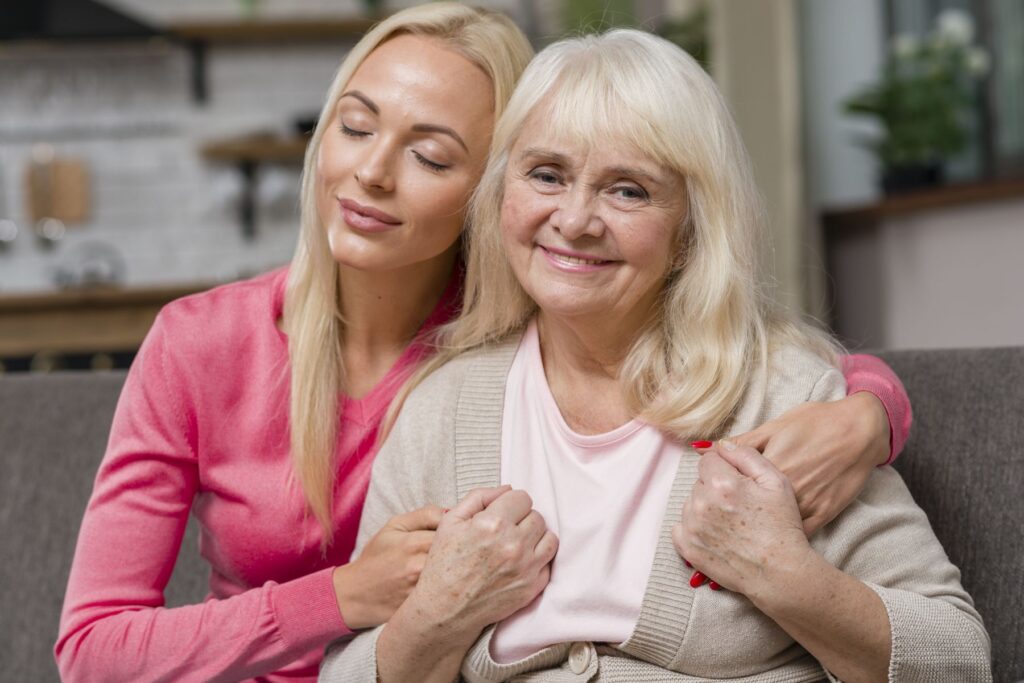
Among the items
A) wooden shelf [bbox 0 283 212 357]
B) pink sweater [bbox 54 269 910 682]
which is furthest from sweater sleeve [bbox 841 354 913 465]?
wooden shelf [bbox 0 283 212 357]

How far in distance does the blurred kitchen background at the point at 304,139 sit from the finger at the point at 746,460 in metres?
1.96

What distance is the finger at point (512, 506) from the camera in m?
1.39

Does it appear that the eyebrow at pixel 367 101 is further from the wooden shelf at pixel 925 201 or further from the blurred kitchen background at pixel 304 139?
the wooden shelf at pixel 925 201

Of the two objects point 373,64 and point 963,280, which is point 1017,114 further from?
point 373,64

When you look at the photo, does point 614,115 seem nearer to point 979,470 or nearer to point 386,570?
point 386,570

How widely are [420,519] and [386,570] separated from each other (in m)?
0.07

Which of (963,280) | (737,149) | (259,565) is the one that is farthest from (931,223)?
(259,565)

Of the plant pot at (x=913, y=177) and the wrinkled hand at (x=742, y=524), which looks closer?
the wrinkled hand at (x=742, y=524)

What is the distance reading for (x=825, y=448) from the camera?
137cm

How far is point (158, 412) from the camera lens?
5.20ft

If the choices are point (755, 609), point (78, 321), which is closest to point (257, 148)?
point (78, 321)

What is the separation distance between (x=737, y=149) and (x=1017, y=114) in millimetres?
2848

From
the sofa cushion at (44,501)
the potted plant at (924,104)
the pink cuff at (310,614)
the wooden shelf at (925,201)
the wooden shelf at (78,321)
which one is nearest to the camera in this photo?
the pink cuff at (310,614)

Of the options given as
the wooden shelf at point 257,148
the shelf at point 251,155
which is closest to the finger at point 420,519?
the shelf at point 251,155
